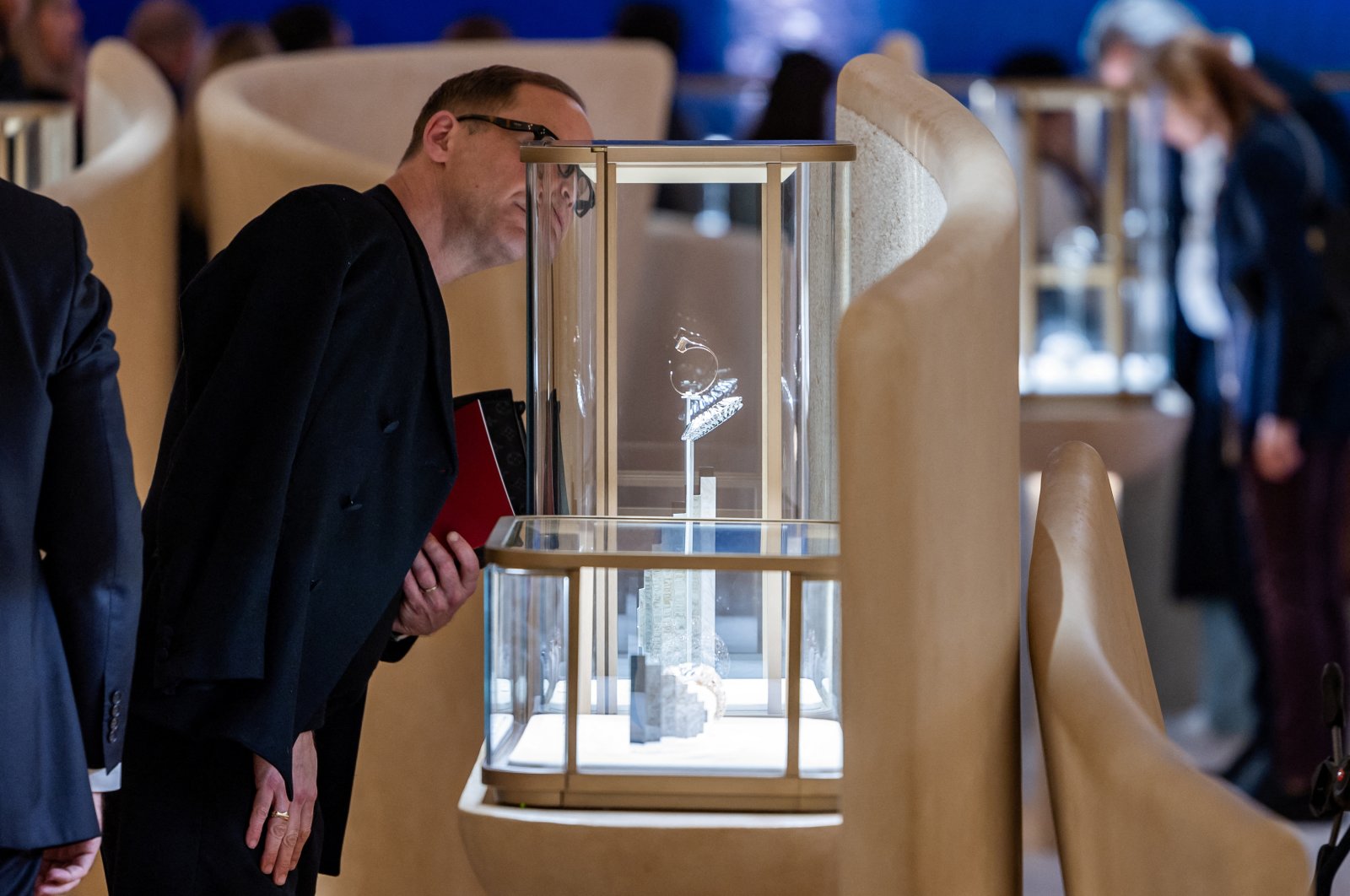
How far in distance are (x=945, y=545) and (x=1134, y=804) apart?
0.69 ft

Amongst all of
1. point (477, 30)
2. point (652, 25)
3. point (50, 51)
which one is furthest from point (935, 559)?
point (652, 25)

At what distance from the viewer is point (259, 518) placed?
1.30 metres

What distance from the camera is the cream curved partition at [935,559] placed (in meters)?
1.05

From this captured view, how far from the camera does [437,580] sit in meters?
1.50

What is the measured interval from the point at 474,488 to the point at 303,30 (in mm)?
3135

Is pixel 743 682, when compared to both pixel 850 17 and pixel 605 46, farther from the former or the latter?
pixel 850 17

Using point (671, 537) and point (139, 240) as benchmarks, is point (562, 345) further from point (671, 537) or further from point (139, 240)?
point (139, 240)

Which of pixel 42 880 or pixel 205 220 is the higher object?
pixel 205 220

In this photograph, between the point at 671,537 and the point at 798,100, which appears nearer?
the point at 671,537

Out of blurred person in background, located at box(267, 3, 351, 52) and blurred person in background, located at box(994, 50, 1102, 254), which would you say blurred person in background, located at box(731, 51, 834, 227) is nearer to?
blurred person in background, located at box(994, 50, 1102, 254)

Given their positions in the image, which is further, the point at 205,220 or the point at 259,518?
the point at 205,220

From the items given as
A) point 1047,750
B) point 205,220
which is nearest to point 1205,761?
point 205,220

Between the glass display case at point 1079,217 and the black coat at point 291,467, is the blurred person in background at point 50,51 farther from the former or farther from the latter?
the black coat at point 291,467

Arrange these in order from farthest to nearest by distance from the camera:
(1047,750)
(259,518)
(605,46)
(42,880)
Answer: (605,46), (42,880), (259,518), (1047,750)
